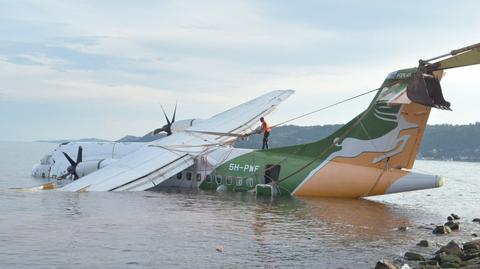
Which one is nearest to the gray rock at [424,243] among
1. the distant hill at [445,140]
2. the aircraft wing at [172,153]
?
the aircraft wing at [172,153]

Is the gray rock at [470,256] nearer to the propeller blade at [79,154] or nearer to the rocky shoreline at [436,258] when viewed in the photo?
the rocky shoreline at [436,258]

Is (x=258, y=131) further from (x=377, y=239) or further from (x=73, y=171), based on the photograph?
(x=377, y=239)

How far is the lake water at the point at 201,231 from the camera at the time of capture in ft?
43.7

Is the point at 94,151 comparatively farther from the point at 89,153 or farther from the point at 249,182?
the point at 249,182

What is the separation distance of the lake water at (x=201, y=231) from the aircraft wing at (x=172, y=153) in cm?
64

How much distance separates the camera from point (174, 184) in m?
32.0

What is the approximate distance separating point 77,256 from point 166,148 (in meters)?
17.8

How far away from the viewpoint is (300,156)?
2762 centimetres

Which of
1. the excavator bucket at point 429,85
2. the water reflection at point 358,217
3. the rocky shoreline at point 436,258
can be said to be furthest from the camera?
the water reflection at point 358,217

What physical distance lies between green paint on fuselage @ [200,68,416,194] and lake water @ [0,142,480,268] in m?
1.72

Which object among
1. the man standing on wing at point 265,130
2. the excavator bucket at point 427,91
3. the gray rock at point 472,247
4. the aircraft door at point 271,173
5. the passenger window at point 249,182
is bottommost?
the gray rock at point 472,247

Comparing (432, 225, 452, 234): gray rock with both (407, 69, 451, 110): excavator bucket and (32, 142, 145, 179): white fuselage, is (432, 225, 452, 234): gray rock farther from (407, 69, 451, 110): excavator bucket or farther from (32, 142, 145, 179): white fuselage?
(32, 142, 145, 179): white fuselage

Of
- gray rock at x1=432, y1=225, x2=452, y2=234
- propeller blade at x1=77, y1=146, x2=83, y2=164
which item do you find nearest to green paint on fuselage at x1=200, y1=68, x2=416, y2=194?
gray rock at x1=432, y1=225, x2=452, y2=234

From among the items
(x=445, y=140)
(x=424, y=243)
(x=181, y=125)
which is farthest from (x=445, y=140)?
(x=424, y=243)
